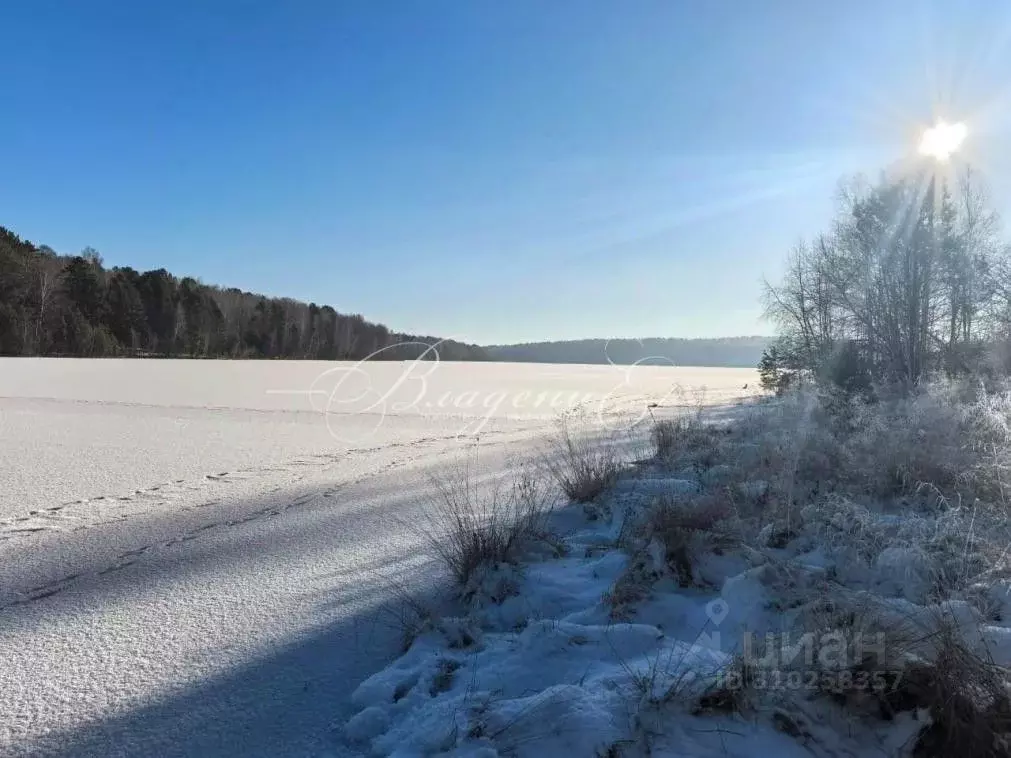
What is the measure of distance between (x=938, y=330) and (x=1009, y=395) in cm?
1344

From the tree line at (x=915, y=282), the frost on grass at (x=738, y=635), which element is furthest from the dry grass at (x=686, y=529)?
the tree line at (x=915, y=282)

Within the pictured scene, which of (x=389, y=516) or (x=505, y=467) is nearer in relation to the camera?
(x=389, y=516)

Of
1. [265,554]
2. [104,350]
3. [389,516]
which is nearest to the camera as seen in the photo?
[265,554]

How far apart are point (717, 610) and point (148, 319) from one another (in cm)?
4543

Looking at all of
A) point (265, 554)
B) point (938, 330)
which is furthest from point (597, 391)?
point (265, 554)

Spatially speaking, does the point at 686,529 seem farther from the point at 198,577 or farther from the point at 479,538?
the point at 198,577

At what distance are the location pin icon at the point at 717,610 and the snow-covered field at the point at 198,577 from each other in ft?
4.82

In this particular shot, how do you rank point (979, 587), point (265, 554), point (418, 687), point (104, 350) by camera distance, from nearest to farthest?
point (418, 687) < point (979, 587) < point (265, 554) < point (104, 350)

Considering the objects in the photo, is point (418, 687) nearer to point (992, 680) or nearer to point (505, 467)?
point (992, 680)

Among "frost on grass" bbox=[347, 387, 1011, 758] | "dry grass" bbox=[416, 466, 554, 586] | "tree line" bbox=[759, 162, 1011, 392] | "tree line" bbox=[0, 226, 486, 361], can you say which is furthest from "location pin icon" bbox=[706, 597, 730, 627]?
"tree line" bbox=[0, 226, 486, 361]

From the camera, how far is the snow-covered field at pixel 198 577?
2098mm

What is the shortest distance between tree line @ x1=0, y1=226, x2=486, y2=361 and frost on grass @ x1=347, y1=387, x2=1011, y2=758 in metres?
19.9

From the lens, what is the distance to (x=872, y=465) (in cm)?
462

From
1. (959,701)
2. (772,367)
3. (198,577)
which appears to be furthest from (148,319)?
(959,701)
